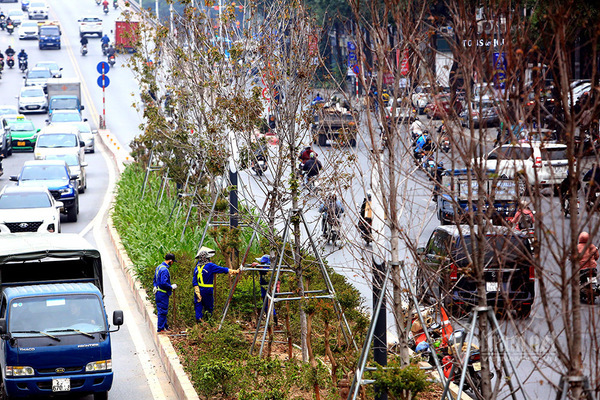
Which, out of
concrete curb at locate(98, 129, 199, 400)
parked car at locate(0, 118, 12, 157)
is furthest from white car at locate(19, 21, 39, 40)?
concrete curb at locate(98, 129, 199, 400)

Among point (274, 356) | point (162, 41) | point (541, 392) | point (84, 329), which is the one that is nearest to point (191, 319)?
point (274, 356)

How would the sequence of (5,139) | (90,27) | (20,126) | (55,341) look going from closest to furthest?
(55,341) < (5,139) < (20,126) < (90,27)

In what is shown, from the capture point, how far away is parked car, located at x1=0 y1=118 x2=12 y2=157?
129 feet

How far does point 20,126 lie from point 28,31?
44.7 meters

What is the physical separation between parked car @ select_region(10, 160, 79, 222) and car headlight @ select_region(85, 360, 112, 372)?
47.5 feet

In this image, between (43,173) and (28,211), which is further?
(43,173)

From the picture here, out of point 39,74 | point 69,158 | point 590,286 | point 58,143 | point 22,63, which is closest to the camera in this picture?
point 590,286

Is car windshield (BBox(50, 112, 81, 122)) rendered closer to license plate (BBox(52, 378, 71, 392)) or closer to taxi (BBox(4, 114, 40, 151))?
taxi (BBox(4, 114, 40, 151))

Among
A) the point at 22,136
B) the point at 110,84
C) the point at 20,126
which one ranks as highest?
the point at 110,84

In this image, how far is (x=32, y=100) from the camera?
5559 centimetres

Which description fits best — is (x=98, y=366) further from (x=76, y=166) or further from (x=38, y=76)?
(x=38, y=76)

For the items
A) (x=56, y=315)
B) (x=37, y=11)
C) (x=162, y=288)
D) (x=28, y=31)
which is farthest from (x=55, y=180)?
(x=37, y=11)

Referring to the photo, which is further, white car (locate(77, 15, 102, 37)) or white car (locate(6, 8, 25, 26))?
white car (locate(6, 8, 25, 26))

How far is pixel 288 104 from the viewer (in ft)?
42.2
